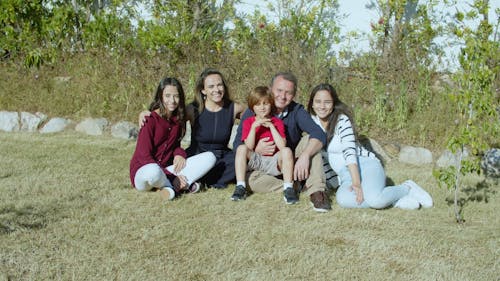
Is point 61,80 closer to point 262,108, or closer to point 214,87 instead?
point 214,87

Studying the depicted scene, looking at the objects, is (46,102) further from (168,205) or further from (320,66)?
(168,205)

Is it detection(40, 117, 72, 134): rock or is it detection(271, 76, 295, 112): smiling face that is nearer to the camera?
detection(271, 76, 295, 112): smiling face

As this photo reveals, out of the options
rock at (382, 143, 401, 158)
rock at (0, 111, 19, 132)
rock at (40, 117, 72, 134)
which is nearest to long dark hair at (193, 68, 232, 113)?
rock at (382, 143, 401, 158)

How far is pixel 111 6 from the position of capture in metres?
9.66

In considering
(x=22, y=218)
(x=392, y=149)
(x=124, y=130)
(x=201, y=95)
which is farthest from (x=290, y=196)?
(x=124, y=130)

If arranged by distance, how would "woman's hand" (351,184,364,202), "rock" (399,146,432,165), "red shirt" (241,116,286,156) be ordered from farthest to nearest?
"rock" (399,146,432,165) < "red shirt" (241,116,286,156) < "woman's hand" (351,184,364,202)

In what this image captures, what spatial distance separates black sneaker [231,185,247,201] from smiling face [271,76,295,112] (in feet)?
2.62

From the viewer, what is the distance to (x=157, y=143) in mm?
4949

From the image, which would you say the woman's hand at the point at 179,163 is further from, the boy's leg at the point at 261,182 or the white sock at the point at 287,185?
the white sock at the point at 287,185

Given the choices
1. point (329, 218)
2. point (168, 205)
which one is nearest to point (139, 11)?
point (168, 205)

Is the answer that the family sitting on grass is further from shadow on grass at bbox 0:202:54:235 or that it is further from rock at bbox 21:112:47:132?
rock at bbox 21:112:47:132

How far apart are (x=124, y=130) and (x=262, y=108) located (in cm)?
339

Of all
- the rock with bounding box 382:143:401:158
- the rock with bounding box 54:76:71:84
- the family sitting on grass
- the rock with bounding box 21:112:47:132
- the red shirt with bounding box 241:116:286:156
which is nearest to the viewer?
the family sitting on grass

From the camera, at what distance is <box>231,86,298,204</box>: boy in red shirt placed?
4.73 meters
